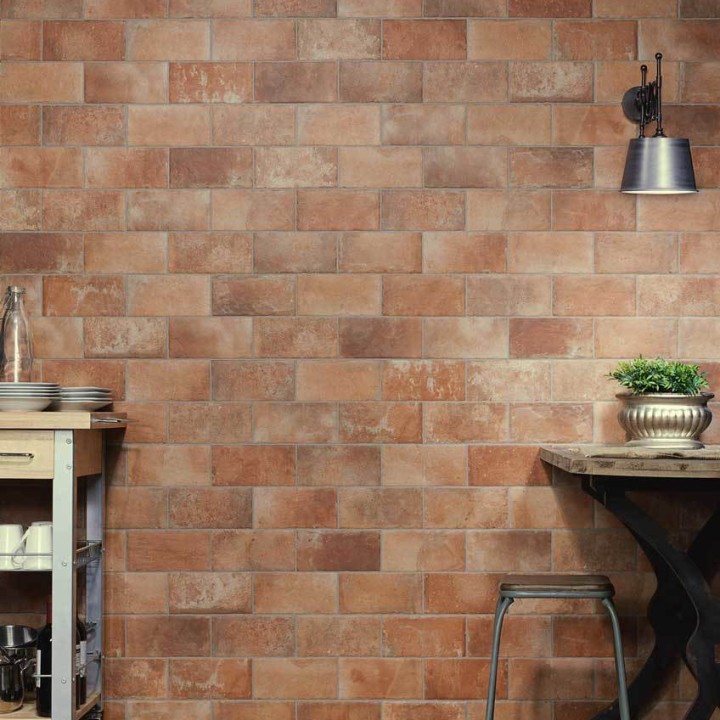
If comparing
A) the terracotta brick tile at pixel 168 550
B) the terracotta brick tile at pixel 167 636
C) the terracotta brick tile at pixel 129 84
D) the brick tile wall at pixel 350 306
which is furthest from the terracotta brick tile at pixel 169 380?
the terracotta brick tile at pixel 129 84

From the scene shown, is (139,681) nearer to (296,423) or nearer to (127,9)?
(296,423)

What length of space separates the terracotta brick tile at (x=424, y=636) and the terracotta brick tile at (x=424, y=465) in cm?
42

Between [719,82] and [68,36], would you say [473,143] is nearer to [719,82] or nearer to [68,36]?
[719,82]

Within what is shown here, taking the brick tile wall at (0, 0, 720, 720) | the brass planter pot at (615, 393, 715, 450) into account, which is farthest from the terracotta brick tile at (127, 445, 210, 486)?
the brass planter pot at (615, 393, 715, 450)

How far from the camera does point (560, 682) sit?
122 inches

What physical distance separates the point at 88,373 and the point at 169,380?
0.25 metres

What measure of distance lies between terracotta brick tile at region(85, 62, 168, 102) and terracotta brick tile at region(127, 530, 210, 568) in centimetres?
133

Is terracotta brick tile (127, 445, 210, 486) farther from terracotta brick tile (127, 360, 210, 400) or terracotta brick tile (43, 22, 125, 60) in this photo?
terracotta brick tile (43, 22, 125, 60)

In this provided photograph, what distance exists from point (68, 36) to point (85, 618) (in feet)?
5.91

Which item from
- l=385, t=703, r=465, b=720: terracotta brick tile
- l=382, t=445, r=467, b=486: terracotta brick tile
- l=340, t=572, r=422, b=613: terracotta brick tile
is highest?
l=382, t=445, r=467, b=486: terracotta brick tile

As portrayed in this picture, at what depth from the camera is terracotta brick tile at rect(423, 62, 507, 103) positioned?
3.13 meters

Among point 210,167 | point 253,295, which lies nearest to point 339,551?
point 253,295

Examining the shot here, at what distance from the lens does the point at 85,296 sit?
124 inches

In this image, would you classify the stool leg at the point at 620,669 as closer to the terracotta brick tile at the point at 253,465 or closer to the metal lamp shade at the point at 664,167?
the terracotta brick tile at the point at 253,465
